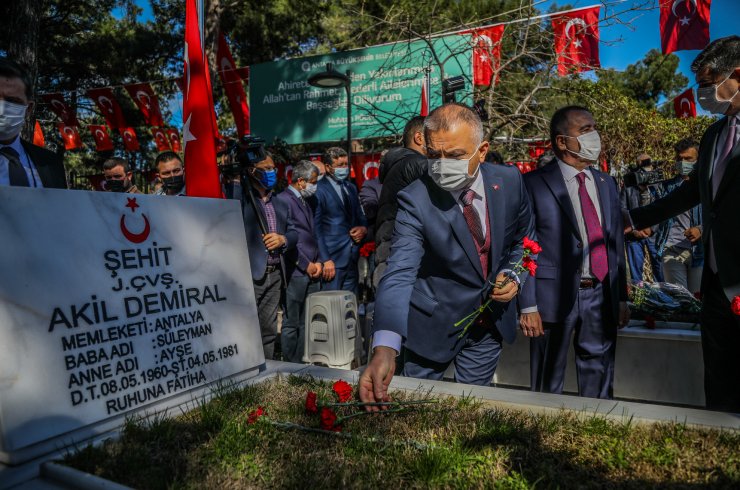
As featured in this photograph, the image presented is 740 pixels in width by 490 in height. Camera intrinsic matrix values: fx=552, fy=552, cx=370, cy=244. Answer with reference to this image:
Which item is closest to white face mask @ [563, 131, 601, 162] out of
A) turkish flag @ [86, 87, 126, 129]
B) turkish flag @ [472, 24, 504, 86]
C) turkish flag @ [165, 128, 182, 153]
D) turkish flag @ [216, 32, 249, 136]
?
turkish flag @ [472, 24, 504, 86]

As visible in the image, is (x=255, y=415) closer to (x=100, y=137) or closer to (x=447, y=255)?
(x=447, y=255)

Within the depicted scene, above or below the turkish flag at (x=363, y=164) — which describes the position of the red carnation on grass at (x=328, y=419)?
below

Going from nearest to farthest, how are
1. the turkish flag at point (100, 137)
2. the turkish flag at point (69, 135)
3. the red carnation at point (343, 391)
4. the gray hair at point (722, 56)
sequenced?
the red carnation at point (343, 391)
the gray hair at point (722, 56)
the turkish flag at point (69, 135)
the turkish flag at point (100, 137)

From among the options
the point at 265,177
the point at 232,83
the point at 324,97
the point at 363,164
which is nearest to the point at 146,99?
the point at 232,83

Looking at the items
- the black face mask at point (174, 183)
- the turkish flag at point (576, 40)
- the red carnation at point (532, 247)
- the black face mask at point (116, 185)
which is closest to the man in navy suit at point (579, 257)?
the red carnation at point (532, 247)

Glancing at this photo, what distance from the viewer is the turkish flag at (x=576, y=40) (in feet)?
27.2

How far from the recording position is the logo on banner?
97.2 inches

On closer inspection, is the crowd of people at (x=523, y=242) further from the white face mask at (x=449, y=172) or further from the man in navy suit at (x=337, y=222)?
the man in navy suit at (x=337, y=222)

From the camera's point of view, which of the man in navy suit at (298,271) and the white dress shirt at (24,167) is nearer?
the white dress shirt at (24,167)

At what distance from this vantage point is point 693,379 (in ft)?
14.9

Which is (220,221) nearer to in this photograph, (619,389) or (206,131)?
(206,131)

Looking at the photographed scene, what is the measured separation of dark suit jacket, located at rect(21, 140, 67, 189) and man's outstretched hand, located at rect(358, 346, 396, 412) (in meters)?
2.34

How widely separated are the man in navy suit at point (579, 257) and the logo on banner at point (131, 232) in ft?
7.83

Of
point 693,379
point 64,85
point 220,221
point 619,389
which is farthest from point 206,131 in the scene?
point 64,85
